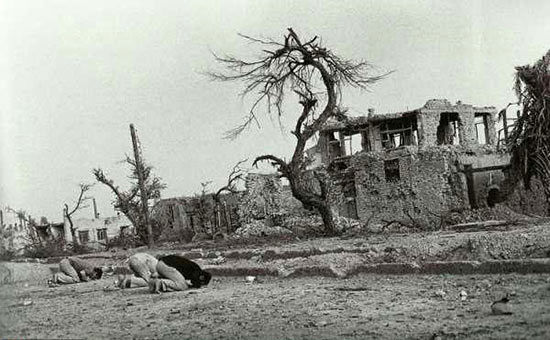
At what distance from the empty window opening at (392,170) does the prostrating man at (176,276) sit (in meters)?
20.0

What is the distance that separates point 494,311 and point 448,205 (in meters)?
21.4

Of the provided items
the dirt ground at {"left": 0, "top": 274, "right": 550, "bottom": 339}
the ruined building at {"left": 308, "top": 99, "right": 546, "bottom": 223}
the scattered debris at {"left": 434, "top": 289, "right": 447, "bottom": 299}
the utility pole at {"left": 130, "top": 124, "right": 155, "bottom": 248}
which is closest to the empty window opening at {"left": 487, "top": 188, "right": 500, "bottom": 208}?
the ruined building at {"left": 308, "top": 99, "right": 546, "bottom": 223}

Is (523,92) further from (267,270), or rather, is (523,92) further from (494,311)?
(494,311)

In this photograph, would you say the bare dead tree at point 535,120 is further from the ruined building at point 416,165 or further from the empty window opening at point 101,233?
the empty window opening at point 101,233

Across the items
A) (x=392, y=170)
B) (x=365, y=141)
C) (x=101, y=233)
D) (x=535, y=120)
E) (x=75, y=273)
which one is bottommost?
(x=101, y=233)

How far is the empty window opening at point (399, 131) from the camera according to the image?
33844 millimetres

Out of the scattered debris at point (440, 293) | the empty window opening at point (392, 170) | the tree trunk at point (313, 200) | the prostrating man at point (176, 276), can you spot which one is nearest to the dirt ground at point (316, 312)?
the scattered debris at point (440, 293)

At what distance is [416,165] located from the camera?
2698 centimetres

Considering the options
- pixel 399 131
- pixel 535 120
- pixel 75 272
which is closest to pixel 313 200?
pixel 535 120

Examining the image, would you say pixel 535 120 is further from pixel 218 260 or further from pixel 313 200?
pixel 218 260

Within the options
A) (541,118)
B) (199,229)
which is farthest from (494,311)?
(199,229)

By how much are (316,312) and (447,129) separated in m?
31.4

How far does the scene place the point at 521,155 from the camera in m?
14.7

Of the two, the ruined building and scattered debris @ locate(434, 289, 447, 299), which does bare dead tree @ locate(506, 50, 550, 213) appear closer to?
the ruined building
